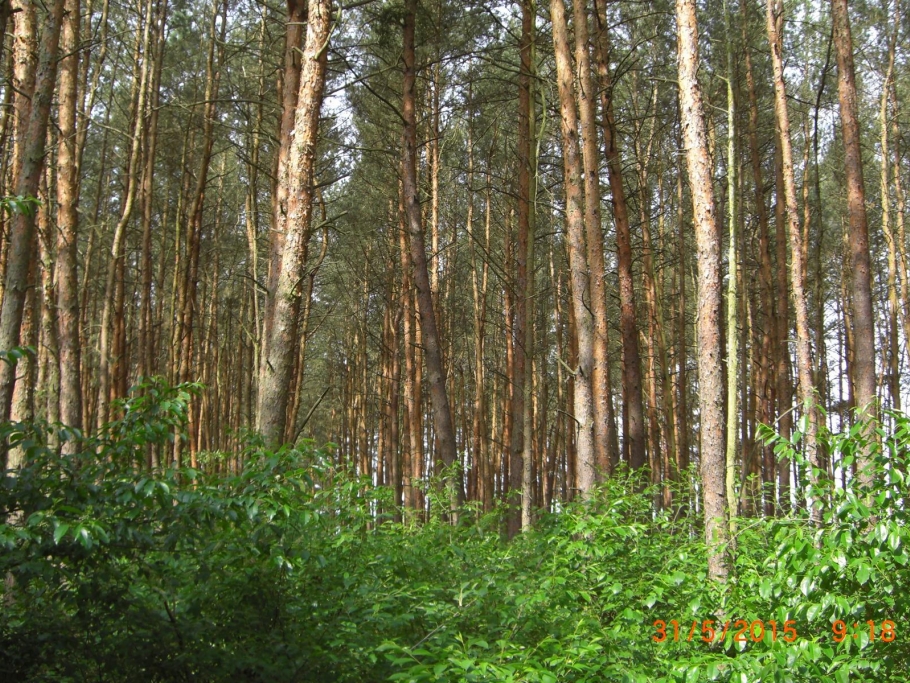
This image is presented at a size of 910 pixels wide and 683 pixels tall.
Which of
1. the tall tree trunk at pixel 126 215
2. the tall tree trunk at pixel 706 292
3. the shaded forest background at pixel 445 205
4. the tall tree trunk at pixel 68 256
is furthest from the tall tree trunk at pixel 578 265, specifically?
the tall tree trunk at pixel 126 215

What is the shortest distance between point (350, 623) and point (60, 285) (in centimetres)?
651

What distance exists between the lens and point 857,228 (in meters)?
11.1

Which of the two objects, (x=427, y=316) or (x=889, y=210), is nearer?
(x=427, y=316)

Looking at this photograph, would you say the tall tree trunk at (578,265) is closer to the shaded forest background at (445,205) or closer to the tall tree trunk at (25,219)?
the shaded forest background at (445,205)

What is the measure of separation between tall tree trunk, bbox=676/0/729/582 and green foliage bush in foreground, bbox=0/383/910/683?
1.35 metres

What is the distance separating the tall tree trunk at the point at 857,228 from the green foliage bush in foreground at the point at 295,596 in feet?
21.3

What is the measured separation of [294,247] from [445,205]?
16719 mm

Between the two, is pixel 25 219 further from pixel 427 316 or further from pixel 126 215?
pixel 427 316

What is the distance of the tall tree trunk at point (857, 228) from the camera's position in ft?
34.7

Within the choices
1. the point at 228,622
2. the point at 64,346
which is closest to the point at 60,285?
the point at 64,346

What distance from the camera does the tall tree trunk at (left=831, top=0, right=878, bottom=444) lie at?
10562 mm

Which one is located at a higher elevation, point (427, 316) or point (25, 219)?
point (25, 219)

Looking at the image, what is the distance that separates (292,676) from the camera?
441cm
